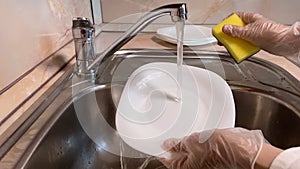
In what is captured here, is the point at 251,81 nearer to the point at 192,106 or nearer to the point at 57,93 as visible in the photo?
the point at 192,106

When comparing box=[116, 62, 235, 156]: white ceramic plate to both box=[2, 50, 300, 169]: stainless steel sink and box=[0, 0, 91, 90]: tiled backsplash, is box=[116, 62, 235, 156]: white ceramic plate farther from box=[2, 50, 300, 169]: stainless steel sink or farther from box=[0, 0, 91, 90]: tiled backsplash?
box=[0, 0, 91, 90]: tiled backsplash

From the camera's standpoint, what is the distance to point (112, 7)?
1298mm

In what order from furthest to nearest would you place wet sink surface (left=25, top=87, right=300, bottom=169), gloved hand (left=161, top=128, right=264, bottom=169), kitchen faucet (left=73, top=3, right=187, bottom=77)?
kitchen faucet (left=73, top=3, right=187, bottom=77), wet sink surface (left=25, top=87, right=300, bottom=169), gloved hand (left=161, top=128, right=264, bottom=169)

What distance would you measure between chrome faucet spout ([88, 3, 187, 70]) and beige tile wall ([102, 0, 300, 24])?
43 centimetres

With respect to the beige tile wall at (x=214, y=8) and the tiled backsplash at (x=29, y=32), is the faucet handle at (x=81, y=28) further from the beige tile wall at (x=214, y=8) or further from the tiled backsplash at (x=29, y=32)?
the beige tile wall at (x=214, y=8)

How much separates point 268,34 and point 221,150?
37 centimetres

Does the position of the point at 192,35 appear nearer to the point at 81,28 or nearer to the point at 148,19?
the point at 148,19

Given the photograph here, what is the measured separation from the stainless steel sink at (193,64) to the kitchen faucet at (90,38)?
54 mm

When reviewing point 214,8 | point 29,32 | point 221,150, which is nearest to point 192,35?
point 214,8

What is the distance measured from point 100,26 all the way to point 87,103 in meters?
0.54


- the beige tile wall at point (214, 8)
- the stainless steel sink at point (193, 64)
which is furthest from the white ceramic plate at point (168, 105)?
the beige tile wall at point (214, 8)

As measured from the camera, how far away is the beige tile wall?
123cm

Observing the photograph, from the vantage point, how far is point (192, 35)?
1164 millimetres

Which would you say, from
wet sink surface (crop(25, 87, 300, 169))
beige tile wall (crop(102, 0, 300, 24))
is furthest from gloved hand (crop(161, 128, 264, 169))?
beige tile wall (crop(102, 0, 300, 24))
